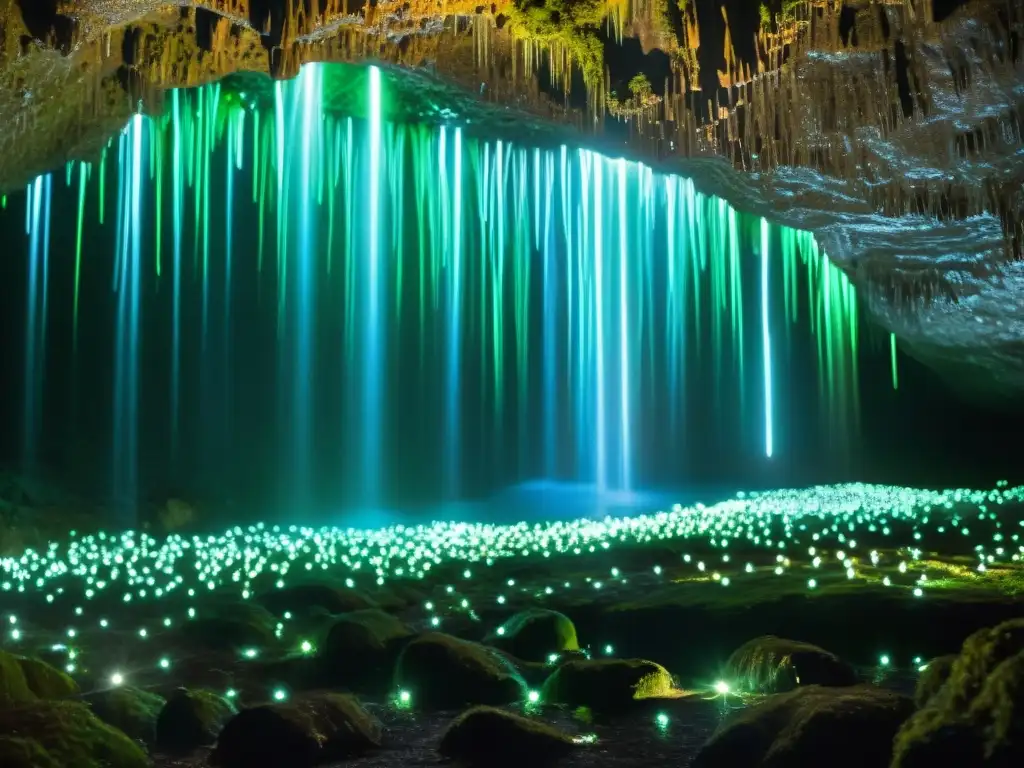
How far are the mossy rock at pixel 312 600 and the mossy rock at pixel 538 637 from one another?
2308 mm

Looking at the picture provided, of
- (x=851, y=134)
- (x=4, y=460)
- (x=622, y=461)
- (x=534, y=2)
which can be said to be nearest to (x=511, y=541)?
(x=851, y=134)

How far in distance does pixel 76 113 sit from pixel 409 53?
413cm

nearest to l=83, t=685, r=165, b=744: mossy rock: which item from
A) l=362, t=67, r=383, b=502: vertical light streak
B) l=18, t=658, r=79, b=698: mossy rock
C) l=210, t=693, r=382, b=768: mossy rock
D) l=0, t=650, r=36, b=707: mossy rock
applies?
l=18, t=658, r=79, b=698: mossy rock

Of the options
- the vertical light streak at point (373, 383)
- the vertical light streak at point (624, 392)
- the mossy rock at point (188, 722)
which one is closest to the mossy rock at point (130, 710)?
the mossy rock at point (188, 722)

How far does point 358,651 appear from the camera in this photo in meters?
7.11

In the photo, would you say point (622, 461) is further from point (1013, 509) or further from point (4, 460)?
point (4, 460)

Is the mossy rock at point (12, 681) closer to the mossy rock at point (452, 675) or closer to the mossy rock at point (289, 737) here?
the mossy rock at point (289, 737)

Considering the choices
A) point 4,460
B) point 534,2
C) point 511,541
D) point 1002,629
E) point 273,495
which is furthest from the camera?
point 273,495

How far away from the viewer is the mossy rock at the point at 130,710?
546 cm

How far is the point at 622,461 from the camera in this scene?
3119 cm

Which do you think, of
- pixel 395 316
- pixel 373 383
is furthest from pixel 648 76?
pixel 373 383

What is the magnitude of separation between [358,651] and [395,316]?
19.7 meters

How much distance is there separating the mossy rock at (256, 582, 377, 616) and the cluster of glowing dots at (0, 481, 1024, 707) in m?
0.44

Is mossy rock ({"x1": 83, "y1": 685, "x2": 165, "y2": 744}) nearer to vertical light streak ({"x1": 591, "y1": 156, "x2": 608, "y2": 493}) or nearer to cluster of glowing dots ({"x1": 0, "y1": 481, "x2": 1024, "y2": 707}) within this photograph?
cluster of glowing dots ({"x1": 0, "y1": 481, "x2": 1024, "y2": 707})
